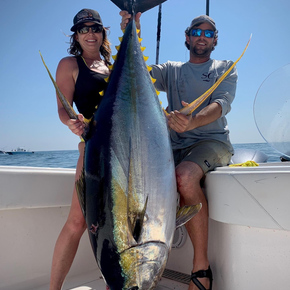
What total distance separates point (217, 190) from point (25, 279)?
1.30m

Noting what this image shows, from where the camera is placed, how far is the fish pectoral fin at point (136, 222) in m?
1.15

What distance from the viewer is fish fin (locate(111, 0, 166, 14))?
1726 millimetres

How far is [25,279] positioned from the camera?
194 cm

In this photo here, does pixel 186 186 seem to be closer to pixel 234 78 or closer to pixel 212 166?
pixel 212 166

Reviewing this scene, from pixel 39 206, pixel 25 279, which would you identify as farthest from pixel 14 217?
pixel 25 279

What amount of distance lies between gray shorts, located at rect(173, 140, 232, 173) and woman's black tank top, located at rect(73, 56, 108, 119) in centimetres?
62

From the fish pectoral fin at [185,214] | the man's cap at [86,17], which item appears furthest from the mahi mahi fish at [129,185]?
the man's cap at [86,17]

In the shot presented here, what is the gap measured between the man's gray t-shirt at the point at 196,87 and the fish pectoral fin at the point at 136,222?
0.91m

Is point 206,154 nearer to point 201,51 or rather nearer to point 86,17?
point 201,51

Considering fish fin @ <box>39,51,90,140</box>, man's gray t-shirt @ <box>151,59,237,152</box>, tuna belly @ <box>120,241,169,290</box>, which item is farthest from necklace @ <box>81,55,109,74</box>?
tuna belly @ <box>120,241,169,290</box>

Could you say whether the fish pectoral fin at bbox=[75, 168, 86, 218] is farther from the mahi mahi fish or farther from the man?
the man

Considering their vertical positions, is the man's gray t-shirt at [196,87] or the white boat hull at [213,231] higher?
the man's gray t-shirt at [196,87]

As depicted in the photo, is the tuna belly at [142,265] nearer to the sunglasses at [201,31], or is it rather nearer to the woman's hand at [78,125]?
the woman's hand at [78,125]

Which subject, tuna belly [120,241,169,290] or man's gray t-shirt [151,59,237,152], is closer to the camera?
tuna belly [120,241,169,290]
